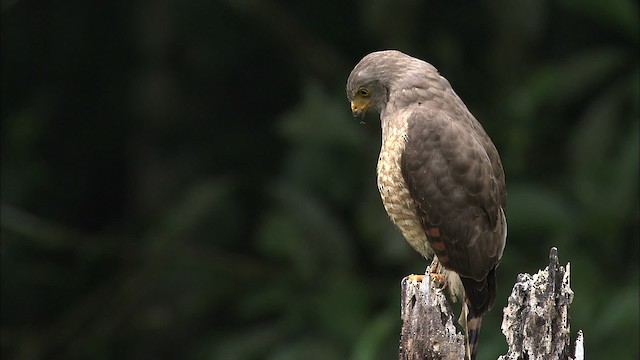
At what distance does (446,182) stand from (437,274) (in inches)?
14.5

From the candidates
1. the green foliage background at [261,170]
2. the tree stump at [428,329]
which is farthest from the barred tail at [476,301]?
the green foliage background at [261,170]

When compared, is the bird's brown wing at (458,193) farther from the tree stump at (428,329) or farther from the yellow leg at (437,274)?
the tree stump at (428,329)

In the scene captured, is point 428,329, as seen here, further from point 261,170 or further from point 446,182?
point 261,170

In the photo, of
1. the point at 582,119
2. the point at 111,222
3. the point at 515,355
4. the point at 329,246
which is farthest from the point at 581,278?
the point at 111,222

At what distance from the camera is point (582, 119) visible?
6309 millimetres

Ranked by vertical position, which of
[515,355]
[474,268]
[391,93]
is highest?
[391,93]

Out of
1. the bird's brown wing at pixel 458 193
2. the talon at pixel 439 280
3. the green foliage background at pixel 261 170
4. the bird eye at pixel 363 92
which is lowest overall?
the talon at pixel 439 280

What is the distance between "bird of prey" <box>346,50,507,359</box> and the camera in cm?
405

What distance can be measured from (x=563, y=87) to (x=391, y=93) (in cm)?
210

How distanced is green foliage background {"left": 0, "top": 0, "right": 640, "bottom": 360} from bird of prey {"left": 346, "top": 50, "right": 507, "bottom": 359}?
139cm

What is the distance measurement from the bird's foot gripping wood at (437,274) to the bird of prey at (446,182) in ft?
0.24

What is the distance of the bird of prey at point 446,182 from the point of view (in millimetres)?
4055

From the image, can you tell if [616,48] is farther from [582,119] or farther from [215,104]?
[215,104]

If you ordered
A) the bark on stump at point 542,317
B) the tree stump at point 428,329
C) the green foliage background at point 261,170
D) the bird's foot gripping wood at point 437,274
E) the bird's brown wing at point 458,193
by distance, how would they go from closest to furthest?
the bark on stump at point 542,317
the tree stump at point 428,329
the bird's brown wing at point 458,193
the bird's foot gripping wood at point 437,274
the green foliage background at point 261,170
